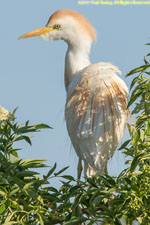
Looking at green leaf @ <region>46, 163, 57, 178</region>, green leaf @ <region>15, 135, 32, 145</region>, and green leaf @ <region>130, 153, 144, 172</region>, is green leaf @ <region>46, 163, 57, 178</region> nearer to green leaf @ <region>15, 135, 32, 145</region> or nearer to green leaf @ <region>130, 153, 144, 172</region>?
green leaf @ <region>15, 135, 32, 145</region>

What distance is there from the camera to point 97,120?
13.9 feet

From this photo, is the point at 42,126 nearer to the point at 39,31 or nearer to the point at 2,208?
the point at 2,208

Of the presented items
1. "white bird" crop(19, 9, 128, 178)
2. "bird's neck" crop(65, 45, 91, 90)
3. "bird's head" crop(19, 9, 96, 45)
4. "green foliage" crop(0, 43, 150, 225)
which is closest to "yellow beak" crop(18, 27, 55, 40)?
"bird's head" crop(19, 9, 96, 45)

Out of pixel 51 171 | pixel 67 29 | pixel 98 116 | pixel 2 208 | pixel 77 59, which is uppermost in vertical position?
pixel 67 29

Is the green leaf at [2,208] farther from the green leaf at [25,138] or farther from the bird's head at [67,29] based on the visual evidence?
the bird's head at [67,29]

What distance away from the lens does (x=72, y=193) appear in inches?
108

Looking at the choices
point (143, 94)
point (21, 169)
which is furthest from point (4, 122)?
point (143, 94)

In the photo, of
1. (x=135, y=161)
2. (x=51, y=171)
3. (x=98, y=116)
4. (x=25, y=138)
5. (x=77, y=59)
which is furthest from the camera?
(x=77, y=59)

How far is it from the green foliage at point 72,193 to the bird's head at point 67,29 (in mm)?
2309

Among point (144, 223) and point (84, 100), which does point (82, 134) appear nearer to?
point (84, 100)

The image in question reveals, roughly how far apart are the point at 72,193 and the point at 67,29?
2.89m

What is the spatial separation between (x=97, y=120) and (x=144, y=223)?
1751 mm

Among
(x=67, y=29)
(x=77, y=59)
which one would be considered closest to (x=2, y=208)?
(x=77, y=59)

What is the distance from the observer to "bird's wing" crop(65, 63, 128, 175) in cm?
425
